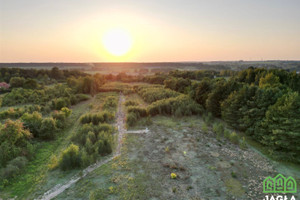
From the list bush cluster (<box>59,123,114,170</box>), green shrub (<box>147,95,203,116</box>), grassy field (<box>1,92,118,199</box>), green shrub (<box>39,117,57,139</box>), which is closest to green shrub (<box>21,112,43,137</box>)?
green shrub (<box>39,117,57,139</box>)

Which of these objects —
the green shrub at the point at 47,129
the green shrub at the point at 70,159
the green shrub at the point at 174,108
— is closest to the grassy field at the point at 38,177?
the green shrub at the point at 70,159

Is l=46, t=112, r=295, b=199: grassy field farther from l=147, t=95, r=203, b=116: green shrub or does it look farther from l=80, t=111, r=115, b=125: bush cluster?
l=147, t=95, r=203, b=116: green shrub

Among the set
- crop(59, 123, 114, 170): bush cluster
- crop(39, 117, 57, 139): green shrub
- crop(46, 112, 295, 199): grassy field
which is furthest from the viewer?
crop(39, 117, 57, 139): green shrub

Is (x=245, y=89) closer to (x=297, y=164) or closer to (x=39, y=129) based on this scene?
(x=297, y=164)

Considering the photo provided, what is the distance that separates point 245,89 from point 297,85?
63.6 ft

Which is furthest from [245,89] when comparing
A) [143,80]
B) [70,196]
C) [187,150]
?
[143,80]

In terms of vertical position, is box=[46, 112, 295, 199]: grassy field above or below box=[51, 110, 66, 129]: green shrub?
below

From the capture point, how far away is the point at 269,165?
43.4ft

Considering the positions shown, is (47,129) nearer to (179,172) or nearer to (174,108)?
(179,172)
